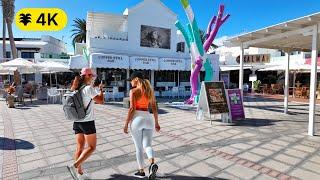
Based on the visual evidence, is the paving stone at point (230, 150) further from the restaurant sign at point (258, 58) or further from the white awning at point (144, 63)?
the white awning at point (144, 63)

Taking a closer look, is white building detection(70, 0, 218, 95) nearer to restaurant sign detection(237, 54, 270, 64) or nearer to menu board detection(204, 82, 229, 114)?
restaurant sign detection(237, 54, 270, 64)

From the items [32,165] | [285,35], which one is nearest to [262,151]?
[32,165]

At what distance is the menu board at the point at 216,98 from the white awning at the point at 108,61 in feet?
31.6

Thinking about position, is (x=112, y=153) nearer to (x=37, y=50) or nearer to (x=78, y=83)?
(x=78, y=83)

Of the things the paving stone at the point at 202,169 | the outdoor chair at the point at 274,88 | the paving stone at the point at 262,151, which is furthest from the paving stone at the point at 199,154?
the outdoor chair at the point at 274,88

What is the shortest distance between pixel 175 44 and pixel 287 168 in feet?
58.1

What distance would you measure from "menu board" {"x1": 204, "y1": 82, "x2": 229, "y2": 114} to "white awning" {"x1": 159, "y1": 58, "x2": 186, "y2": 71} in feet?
33.7

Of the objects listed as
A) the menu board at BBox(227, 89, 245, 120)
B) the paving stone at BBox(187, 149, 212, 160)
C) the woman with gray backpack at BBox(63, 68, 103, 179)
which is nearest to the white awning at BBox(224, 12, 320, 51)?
the menu board at BBox(227, 89, 245, 120)

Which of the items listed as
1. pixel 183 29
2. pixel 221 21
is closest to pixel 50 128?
pixel 183 29

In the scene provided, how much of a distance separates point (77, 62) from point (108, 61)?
1.98m

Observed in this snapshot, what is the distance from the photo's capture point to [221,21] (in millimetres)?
14797

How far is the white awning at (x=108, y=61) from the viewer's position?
17531 mm

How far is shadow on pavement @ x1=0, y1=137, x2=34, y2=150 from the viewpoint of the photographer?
6.27 meters

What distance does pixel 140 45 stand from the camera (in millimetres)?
20641
